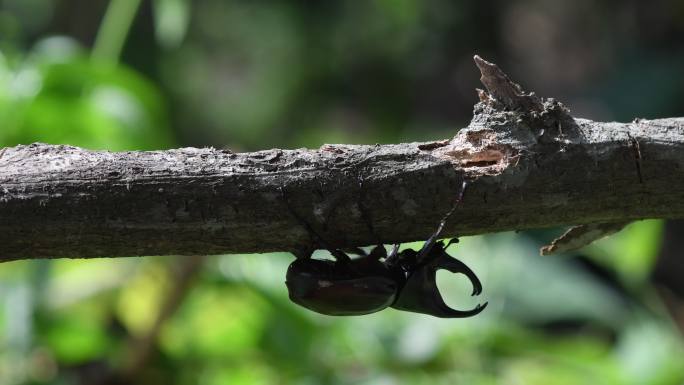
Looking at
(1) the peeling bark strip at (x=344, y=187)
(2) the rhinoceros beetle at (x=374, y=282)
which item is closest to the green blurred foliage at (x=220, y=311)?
(2) the rhinoceros beetle at (x=374, y=282)

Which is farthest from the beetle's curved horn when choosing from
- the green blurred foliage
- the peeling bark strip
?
the peeling bark strip

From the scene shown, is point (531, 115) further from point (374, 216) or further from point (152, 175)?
point (152, 175)

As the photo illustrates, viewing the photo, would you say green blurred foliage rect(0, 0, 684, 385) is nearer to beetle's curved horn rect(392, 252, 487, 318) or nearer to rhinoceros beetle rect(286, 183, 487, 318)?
rhinoceros beetle rect(286, 183, 487, 318)

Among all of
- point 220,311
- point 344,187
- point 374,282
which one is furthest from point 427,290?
point 220,311

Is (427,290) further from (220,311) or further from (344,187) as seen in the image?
(220,311)

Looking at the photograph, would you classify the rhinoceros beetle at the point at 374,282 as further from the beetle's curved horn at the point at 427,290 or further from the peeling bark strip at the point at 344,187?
the peeling bark strip at the point at 344,187
